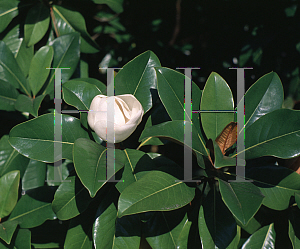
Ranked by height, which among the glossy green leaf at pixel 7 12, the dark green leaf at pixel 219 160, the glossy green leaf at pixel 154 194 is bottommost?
the glossy green leaf at pixel 154 194

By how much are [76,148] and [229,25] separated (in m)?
1.58

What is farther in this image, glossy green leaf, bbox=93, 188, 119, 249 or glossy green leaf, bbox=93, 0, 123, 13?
glossy green leaf, bbox=93, 0, 123, 13

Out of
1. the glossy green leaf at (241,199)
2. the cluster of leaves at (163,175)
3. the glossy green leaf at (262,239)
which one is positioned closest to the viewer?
the glossy green leaf at (241,199)

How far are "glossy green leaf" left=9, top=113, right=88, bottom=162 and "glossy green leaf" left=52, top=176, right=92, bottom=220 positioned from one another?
0.14 m

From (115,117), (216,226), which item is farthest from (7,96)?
(216,226)

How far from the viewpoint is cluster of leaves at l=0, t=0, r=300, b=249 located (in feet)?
2.85

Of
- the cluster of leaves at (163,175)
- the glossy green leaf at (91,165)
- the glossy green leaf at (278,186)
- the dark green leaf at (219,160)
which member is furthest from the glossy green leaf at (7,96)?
the glossy green leaf at (278,186)

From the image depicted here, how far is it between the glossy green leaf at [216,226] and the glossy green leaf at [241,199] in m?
0.15

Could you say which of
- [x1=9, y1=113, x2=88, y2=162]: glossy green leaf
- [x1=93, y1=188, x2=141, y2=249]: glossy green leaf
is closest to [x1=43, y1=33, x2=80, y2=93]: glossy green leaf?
[x1=9, y1=113, x2=88, y2=162]: glossy green leaf

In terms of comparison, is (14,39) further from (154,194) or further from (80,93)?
(154,194)

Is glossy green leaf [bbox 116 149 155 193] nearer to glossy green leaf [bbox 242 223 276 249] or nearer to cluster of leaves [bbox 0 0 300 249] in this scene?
cluster of leaves [bbox 0 0 300 249]

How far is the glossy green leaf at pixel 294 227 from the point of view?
3.29 feet

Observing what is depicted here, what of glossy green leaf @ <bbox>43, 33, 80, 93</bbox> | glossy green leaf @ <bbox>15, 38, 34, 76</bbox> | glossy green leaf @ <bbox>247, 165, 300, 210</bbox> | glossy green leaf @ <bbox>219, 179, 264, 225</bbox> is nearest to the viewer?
glossy green leaf @ <bbox>219, 179, 264, 225</bbox>

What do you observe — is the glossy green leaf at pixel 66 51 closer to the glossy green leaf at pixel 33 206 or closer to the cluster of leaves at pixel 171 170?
the cluster of leaves at pixel 171 170
